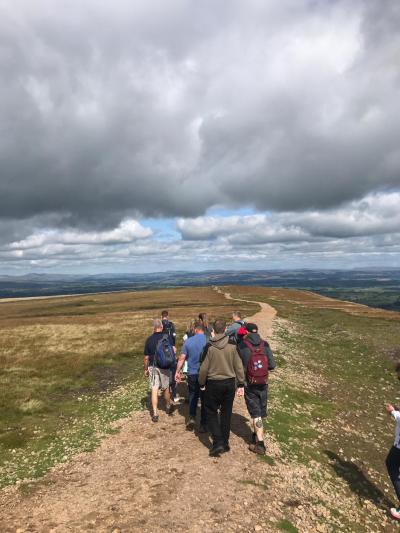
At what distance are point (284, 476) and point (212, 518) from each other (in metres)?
3.37

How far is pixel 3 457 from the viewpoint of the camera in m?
12.6

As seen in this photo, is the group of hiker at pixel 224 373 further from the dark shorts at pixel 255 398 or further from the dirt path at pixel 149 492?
the dirt path at pixel 149 492

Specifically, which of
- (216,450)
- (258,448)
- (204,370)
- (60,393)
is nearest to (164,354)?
(204,370)

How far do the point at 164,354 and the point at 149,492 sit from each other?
5.27m

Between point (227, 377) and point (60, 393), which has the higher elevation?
point (227, 377)

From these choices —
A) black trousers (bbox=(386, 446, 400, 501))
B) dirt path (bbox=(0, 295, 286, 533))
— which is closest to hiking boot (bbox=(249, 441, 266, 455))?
dirt path (bbox=(0, 295, 286, 533))

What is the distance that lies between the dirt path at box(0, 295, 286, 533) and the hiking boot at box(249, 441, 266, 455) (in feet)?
0.78

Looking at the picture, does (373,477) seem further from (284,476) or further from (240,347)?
(240,347)

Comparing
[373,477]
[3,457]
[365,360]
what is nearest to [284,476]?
[373,477]

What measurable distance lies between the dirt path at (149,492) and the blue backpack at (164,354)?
2.70 m

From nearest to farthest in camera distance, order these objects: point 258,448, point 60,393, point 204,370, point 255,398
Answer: point 204,370
point 258,448
point 255,398
point 60,393

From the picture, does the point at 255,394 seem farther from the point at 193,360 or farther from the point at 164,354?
the point at 164,354

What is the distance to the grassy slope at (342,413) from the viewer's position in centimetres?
1144

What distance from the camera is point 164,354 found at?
13.9 m
